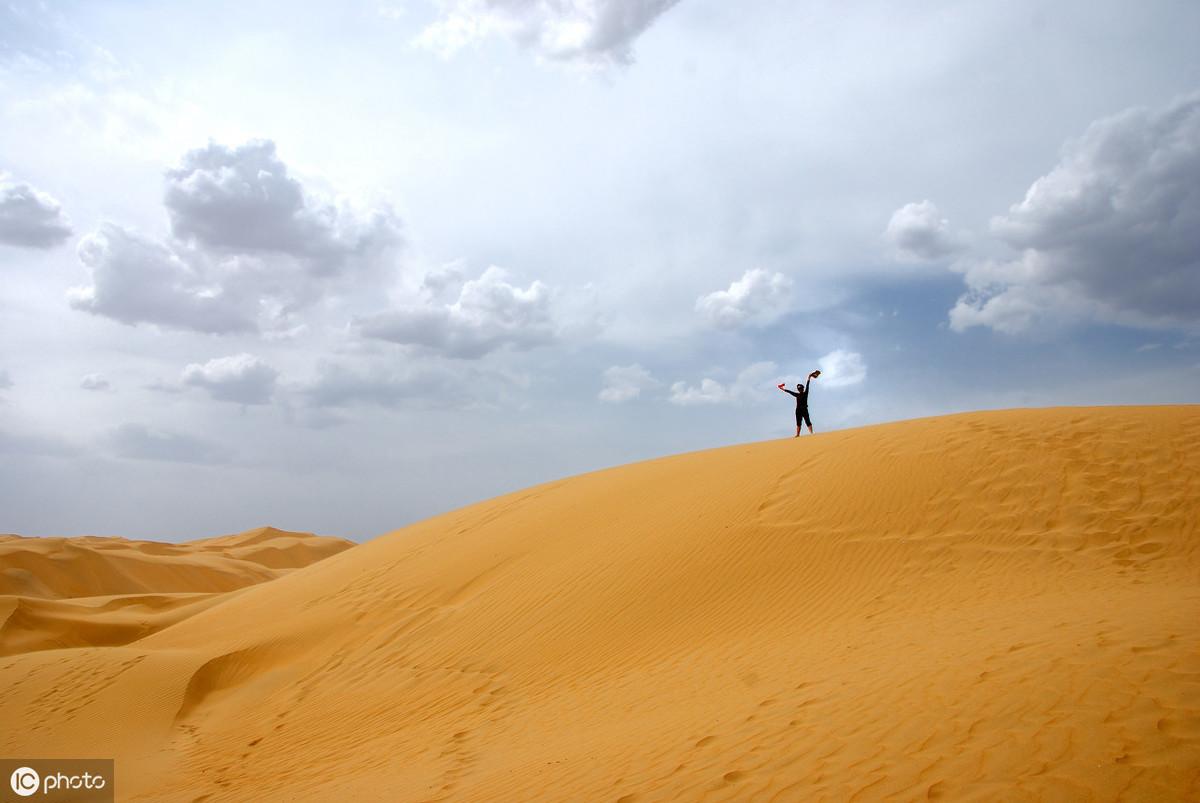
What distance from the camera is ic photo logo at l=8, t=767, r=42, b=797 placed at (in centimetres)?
747

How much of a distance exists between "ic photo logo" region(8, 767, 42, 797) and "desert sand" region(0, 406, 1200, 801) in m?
0.67

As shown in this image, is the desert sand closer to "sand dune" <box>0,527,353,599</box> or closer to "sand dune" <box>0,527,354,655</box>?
"sand dune" <box>0,527,354,655</box>

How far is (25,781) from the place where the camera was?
770cm

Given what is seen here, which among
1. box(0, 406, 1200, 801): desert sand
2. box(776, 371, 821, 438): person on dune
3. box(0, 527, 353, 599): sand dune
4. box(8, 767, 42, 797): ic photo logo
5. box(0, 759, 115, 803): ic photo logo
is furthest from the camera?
box(0, 527, 353, 599): sand dune

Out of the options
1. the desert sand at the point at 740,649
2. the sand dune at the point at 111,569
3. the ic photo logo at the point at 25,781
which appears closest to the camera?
the desert sand at the point at 740,649

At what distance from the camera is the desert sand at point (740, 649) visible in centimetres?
446

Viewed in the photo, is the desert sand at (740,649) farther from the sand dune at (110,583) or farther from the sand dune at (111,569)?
the sand dune at (111,569)

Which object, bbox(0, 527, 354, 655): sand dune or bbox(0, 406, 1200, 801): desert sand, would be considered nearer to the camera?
bbox(0, 406, 1200, 801): desert sand

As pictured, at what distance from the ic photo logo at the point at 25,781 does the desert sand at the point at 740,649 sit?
67 cm

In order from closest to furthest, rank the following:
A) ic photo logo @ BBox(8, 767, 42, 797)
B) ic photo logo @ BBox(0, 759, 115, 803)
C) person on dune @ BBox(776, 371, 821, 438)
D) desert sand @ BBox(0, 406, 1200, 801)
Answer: desert sand @ BBox(0, 406, 1200, 801) < ic photo logo @ BBox(0, 759, 115, 803) < ic photo logo @ BBox(8, 767, 42, 797) < person on dune @ BBox(776, 371, 821, 438)

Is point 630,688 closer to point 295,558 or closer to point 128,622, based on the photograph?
point 128,622

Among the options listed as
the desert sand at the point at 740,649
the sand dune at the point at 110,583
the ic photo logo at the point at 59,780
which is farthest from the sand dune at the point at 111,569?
the ic photo logo at the point at 59,780

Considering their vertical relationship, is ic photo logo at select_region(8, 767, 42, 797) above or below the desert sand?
below

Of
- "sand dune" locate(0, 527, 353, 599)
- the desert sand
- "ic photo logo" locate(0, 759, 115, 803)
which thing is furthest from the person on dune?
"sand dune" locate(0, 527, 353, 599)
